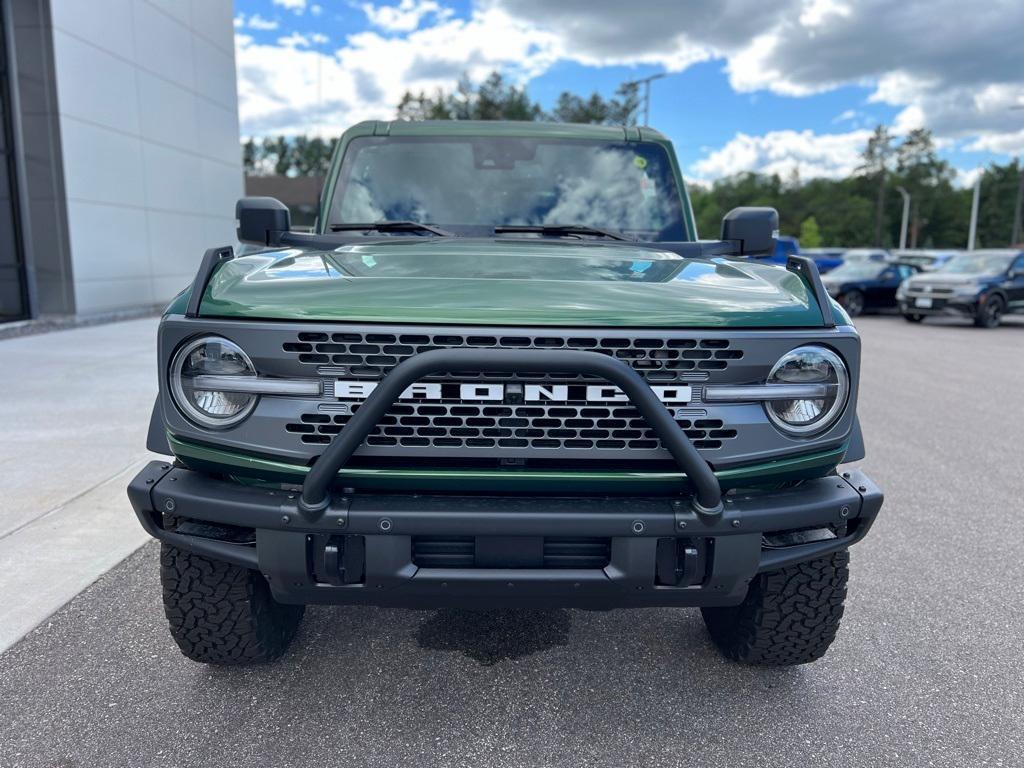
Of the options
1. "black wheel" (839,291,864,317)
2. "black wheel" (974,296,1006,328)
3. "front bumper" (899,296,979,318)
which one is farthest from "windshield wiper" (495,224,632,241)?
"black wheel" (839,291,864,317)

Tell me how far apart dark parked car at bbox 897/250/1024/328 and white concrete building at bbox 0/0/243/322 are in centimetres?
1573

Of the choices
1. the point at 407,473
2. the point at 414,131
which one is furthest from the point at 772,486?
the point at 414,131

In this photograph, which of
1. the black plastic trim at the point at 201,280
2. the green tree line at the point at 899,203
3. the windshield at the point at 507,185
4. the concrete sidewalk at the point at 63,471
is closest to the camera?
the black plastic trim at the point at 201,280

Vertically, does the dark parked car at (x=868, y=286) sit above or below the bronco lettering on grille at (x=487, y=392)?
below

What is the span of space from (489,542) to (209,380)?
869mm

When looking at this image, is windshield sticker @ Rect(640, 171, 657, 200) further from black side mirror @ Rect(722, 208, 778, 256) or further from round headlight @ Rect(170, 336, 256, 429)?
round headlight @ Rect(170, 336, 256, 429)

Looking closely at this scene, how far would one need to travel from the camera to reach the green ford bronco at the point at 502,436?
6.64 ft

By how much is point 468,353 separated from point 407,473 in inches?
15.0

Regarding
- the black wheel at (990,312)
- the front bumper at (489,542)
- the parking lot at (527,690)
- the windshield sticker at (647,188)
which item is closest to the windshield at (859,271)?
the black wheel at (990,312)

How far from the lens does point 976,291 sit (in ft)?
53.4

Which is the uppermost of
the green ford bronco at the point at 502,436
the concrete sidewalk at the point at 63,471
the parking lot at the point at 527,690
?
the green ford bronco at the point at 502,436

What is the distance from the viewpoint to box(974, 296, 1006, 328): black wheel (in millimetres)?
16375

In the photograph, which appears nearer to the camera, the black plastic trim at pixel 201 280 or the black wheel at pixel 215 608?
the black plastic trim at pixel 201 280

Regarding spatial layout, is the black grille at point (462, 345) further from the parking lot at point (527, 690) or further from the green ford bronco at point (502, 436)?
the parking lot at point (527, 690)
